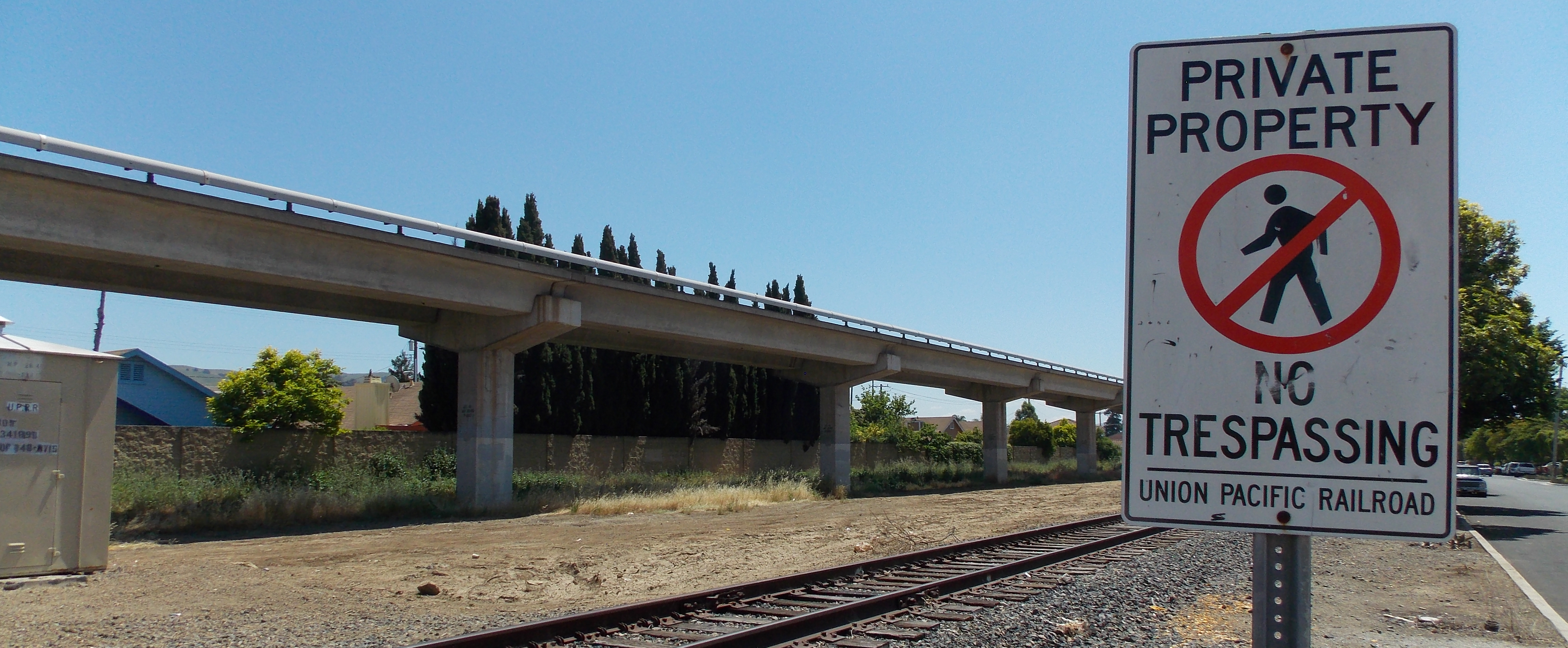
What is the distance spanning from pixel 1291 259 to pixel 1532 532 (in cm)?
2923

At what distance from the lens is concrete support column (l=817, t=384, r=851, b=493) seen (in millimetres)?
39188

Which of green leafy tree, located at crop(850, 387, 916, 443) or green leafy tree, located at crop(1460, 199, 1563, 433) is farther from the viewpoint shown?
green leafy tree, located at crop(850, 387, 916, 443)

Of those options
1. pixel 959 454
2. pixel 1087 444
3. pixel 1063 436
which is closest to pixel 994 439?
pixel 959 454

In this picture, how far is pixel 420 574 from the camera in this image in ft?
49.0

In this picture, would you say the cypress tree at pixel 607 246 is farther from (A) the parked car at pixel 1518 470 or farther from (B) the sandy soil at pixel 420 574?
(A) the parked car at pixel 1518 470

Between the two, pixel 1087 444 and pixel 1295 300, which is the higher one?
pixel 1295 300

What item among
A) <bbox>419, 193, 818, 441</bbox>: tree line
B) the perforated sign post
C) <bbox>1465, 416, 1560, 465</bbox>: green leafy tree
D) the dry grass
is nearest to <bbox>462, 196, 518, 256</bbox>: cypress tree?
<bbox>419, 193, 818, 441</bbox>: tree line

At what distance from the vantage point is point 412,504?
25078mm

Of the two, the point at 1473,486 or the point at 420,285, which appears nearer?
the point at 420,285

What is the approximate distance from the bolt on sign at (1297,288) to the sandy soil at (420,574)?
30.0 ft

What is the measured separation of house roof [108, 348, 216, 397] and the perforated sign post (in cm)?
4739

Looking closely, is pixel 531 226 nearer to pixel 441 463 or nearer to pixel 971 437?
pixel 441 463

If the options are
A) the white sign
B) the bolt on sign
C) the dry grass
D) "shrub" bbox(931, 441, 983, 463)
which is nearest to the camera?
the bolt on sign

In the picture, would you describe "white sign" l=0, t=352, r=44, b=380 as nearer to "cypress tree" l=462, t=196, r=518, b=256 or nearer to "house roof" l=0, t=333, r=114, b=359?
"house roof" l=0, t=333, r=114, b=359
